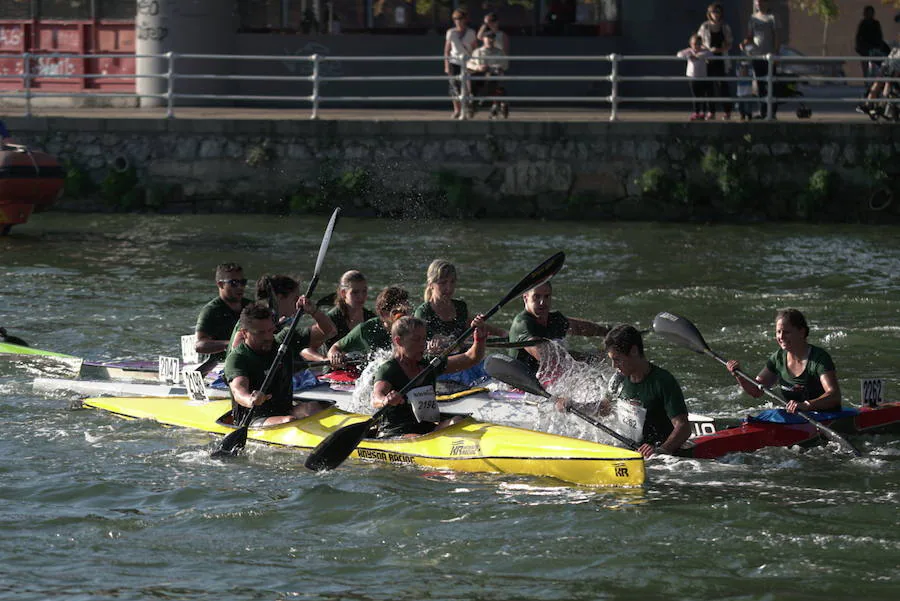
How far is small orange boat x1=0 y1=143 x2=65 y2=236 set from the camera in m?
20.0

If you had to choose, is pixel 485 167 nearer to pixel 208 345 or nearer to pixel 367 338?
pixel 208 345

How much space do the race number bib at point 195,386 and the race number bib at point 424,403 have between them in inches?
84.5

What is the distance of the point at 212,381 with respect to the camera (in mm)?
12047

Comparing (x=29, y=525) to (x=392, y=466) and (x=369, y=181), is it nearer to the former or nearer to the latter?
(x=392, y=466)

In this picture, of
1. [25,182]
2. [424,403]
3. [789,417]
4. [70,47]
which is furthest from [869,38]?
[424,403]

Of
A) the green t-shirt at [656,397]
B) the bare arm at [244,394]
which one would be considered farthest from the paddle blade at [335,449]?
the green t-shirt at [656,397]

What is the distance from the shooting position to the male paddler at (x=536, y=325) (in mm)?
11406

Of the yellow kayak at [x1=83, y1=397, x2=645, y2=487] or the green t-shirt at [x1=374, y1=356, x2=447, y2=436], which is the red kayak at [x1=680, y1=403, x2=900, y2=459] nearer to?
the yellow kayak at [x1=83, y1=397, x2=645, y2=487]

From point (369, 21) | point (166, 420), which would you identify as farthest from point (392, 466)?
point (369, 21)

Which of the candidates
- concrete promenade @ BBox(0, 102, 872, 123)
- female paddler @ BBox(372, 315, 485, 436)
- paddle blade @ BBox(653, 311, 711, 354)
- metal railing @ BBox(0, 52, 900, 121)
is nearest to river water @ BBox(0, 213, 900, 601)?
female paddler @ BBox(372, 315, 485, 436)

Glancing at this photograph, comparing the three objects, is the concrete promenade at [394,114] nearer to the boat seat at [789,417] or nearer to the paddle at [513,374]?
the boat seat at [789,417]

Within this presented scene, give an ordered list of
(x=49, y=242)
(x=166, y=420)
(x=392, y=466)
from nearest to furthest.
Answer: (x=392, y=466), (x=166, y=420), (x=49, y=242)

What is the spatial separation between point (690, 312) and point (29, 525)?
8.49 meters

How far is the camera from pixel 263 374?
10.6 m
